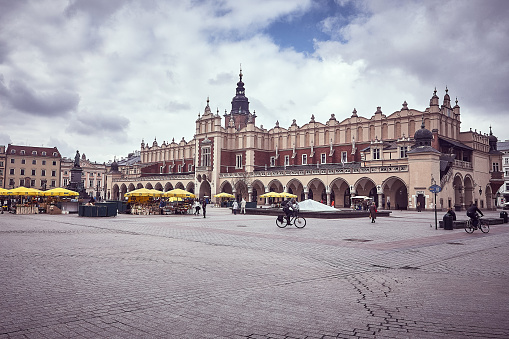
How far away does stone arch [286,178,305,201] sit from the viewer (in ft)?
201

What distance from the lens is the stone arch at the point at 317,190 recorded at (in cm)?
5914

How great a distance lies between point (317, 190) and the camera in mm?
60469

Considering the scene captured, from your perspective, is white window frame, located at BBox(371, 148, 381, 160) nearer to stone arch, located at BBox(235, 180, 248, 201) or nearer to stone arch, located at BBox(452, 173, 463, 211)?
stone arch, located at BBox(452, 173, 463, 211)

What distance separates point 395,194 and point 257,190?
23.6m

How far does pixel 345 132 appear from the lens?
62688 millimetres

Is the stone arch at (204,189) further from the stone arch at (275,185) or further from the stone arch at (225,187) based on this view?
the stone arch at (275,185)

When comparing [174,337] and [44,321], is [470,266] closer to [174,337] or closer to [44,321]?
[174,337]

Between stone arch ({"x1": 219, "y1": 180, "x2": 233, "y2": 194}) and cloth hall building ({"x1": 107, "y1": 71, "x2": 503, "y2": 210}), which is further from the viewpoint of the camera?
stone arch ({"x1": 219, "y1": 180, "x2": 233, "y2": 194})

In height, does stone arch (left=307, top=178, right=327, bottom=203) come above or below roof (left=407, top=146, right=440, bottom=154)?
below

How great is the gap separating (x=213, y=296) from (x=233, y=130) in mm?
69518

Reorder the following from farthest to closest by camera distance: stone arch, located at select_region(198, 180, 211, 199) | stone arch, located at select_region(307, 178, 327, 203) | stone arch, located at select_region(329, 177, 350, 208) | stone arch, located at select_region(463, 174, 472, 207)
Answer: stone arch, located at select_region(198, 180, 211, 199) < stone arch, located at select_region(307, 178, 327, 203) < stone arch, located at select_region(329, 177, 350, 208) < stone arch, located at select_region(463, 174, 472, 207)

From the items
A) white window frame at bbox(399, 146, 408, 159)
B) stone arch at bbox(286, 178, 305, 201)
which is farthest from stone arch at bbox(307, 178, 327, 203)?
white window frame at bbox(399, 146, 408, 159)

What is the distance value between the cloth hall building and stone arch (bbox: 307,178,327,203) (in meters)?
0.15

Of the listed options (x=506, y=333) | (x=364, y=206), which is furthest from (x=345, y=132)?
(x=506, y=333)
